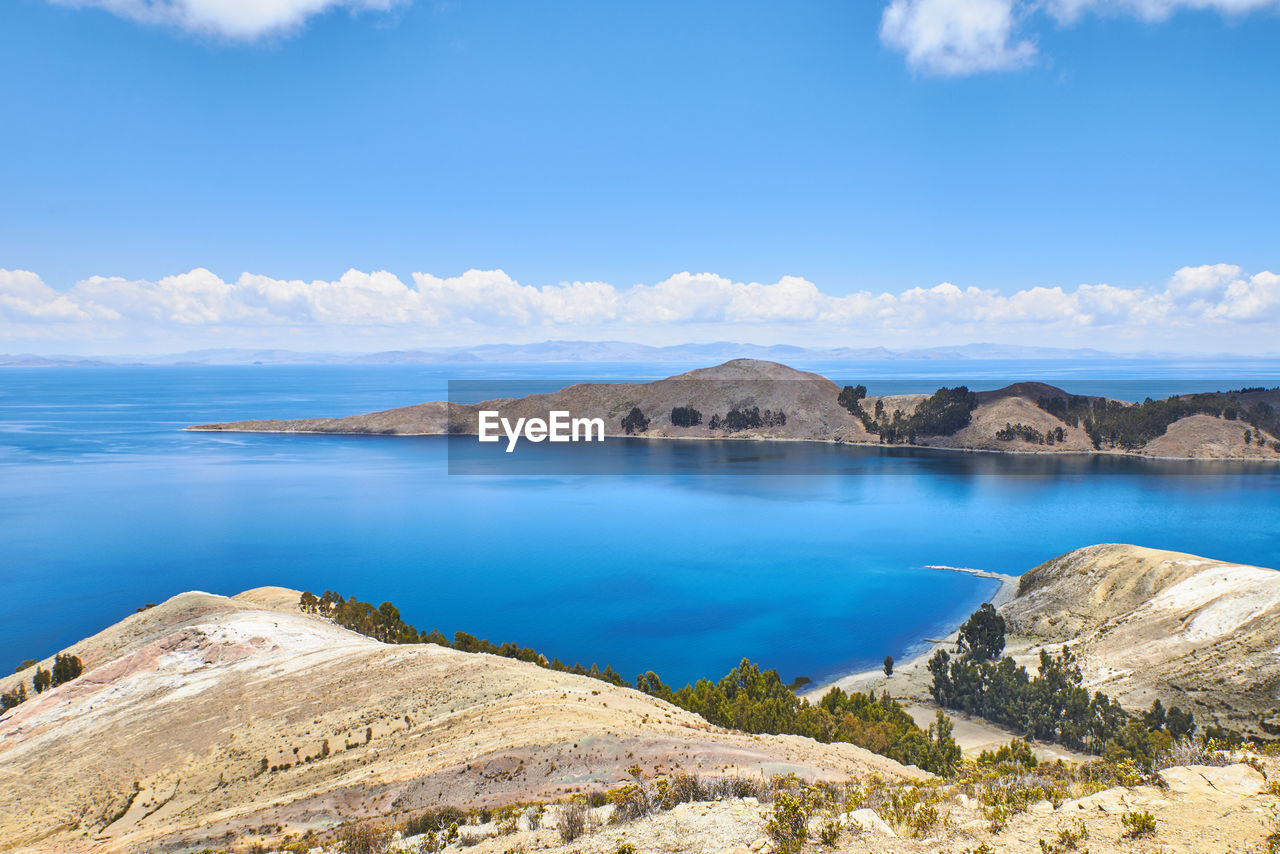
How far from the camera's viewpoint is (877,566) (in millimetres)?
60750

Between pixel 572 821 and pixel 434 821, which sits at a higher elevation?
pixel 572 821

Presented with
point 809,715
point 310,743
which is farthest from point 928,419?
point 310,743

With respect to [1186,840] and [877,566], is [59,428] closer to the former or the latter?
[877,566]

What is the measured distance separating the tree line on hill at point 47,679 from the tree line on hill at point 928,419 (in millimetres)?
136879

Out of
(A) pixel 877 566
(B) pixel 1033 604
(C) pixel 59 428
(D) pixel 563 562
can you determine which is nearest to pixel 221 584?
(D) pixel 563 562

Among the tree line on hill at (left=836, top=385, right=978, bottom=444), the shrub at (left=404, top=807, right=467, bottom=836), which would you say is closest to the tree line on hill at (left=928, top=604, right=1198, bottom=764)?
the shrub at (left=404, top=807, right=467, bottom=836)

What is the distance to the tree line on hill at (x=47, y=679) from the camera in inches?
1186

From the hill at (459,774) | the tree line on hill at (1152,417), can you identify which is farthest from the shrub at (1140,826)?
the tree line on hill at (1152,417)

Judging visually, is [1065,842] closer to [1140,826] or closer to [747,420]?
[1140,826]

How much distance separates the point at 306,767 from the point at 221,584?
1683 inches

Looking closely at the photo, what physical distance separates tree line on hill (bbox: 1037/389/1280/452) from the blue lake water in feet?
39.6

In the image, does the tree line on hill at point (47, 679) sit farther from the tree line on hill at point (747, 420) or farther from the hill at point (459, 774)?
the tree line on hill at point (747, 420)

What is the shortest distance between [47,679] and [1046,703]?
152 ft

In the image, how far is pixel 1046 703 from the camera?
31609 mm
